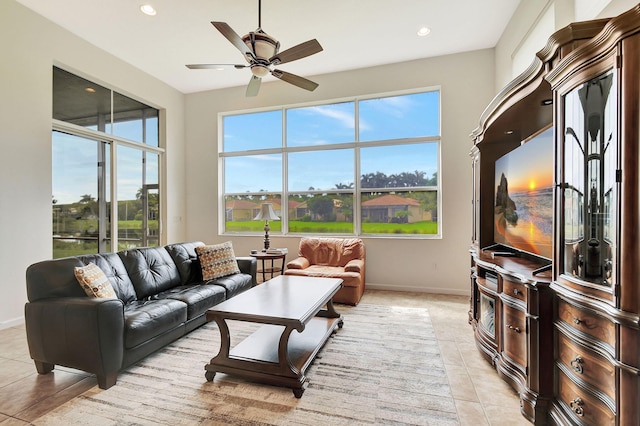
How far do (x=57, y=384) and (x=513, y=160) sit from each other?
13.3ft

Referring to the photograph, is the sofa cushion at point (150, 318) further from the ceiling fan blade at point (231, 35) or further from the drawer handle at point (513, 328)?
the drawer handle at point (513, 328)

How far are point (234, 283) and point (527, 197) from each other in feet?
10.2

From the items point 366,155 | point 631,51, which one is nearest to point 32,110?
point 366,155

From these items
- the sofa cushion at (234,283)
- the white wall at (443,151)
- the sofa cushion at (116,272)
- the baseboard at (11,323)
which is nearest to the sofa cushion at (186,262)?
the sofa cushion at (234,283)

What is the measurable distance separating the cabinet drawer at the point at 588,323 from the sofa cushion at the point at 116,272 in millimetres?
3367

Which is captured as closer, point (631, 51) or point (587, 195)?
point (631, 51)

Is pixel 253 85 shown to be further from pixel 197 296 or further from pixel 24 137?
pixel 24 137

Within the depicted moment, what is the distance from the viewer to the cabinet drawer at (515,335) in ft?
6.29

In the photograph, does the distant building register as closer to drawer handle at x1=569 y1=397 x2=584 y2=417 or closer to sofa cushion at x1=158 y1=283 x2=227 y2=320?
sofa cushion at x1=158 y1=283 x2=227 y2=320

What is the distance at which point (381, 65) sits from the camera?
477 cm

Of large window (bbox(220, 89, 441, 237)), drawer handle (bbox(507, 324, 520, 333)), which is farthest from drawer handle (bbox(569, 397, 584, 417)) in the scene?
large window (bbox(220, 89, 441, 237))

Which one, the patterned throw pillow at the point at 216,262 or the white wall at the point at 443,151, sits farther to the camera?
the white wall at the point at 443,151

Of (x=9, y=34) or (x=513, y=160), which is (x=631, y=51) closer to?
(x=513, y=160)

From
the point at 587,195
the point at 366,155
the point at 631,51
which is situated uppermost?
the point at 366,155
